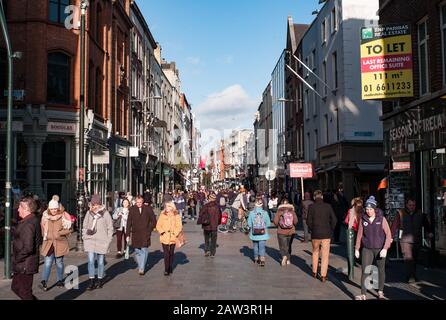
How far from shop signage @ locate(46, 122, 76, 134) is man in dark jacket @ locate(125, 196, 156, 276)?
39.5 feet

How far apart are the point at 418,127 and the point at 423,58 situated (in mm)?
2038

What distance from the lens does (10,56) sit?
1140 centimetres

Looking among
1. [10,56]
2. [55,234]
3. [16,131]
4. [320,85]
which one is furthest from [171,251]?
[320,85]

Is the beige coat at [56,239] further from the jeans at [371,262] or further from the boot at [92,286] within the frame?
the jeans at [371,262]

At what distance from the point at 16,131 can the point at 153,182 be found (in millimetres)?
27354

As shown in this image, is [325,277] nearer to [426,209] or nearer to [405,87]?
[426,209]

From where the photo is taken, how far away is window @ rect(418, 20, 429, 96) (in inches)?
556

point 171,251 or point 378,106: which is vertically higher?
point 378,106

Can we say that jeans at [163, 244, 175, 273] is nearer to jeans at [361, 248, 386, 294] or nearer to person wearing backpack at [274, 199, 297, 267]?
person wearing backpack at [274, 199, 297, 267]

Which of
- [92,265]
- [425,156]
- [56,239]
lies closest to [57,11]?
[56,239]

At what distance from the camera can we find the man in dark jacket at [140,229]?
11367mm

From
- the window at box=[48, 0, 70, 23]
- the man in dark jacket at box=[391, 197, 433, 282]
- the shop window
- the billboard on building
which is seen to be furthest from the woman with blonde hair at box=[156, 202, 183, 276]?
the window at box=[48, 0, 70, 23]

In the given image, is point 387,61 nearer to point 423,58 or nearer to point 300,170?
point 423,58

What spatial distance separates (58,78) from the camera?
75.7ft
